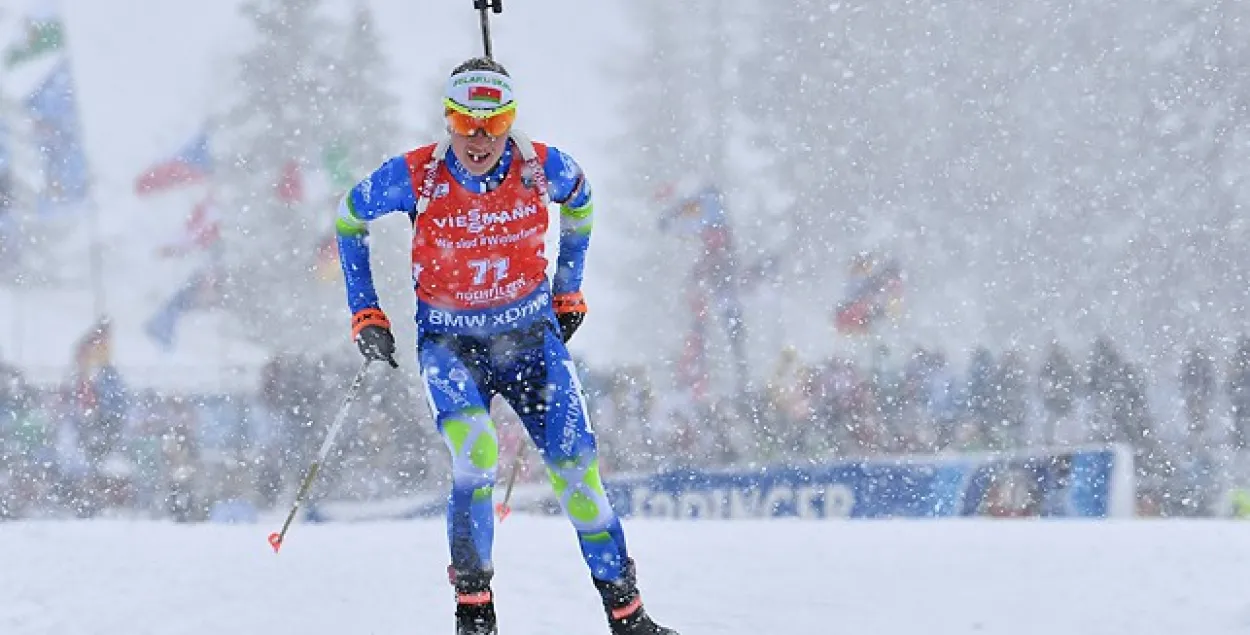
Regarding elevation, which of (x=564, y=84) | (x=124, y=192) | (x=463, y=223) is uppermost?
(x=564, y=84)

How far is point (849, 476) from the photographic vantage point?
12.7m

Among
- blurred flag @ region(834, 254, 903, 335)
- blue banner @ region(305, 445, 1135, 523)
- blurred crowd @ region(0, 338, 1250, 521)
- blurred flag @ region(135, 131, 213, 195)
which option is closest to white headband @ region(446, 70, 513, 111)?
blue banner @ region(305, 445, 1135, 523)

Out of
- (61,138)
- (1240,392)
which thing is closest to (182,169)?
(61,138)

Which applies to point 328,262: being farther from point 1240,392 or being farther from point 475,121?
point 475,121

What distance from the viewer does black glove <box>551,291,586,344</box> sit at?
494cm

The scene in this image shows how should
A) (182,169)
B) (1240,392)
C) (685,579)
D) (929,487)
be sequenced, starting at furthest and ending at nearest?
(182,169)
(1240,392)
(929,487)
(685,579)

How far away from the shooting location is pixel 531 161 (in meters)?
4.54

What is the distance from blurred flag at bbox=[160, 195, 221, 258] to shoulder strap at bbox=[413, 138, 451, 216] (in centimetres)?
1499

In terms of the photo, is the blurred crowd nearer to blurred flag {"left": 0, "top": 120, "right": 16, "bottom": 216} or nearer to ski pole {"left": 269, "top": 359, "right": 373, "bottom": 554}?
blurred flag {"left": 0, "top": 120, "right": 16, "bottom": 216}

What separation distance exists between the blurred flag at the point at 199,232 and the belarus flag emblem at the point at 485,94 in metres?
15.2

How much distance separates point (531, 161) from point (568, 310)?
0.65 m

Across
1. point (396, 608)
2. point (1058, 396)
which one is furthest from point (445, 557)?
point (1058, 396)

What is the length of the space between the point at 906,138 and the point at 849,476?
20145 mm

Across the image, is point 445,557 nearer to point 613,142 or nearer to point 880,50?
point 880,50
